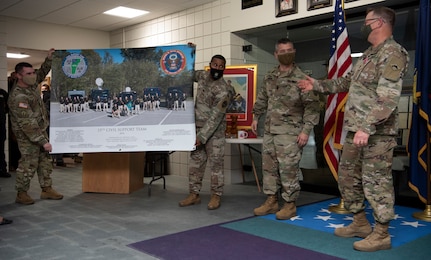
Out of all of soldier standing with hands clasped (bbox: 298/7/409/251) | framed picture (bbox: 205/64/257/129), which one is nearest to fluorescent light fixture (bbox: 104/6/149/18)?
framed picture (bbox: 205/64/257/129)

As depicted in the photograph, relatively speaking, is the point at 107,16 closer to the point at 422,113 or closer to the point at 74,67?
the point at 74,67

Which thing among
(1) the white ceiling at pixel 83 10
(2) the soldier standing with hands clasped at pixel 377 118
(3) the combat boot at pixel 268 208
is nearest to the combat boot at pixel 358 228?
(2) the soldier standing with hands clasped at pixel 377 118

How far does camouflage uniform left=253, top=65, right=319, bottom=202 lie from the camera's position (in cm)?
364

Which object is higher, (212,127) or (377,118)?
(377,118)

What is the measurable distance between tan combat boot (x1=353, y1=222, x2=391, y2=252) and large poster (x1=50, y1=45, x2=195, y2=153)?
1982mm

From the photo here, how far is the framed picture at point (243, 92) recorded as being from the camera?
5480 millimetres

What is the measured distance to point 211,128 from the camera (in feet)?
13.4

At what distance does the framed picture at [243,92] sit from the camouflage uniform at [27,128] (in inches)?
95.5

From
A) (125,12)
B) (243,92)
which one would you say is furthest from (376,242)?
(125,12)

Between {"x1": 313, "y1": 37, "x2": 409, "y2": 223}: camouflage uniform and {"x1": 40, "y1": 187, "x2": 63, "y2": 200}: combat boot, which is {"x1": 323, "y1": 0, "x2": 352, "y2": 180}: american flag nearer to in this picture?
{"x1": 313, "y1": 37, "x2": 409, "y2": 223}: camouflage uniform

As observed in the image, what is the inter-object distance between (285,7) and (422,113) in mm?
2337

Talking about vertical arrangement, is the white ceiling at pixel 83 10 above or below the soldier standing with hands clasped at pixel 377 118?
above

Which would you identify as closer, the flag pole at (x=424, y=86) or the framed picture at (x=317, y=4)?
the flag pole at (x=424, y=86)

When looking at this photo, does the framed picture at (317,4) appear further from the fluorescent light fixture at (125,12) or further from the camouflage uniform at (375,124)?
the fluorescent light fixture at (125,12)
